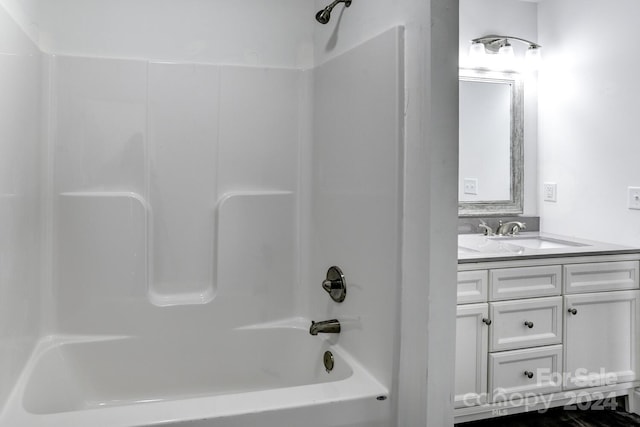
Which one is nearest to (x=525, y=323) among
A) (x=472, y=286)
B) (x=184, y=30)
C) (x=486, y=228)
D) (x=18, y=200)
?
(x=472, y=286)

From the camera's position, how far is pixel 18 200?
57.8 inches

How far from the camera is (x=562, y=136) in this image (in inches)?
115

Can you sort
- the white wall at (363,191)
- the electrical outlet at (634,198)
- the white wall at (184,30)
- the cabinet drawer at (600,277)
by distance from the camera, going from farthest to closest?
1. the electrical outlet at (634,198)
2. the cabinet drawer at (600,277)
3. the white wall at (184,30)
4. the white wall at (363,191)

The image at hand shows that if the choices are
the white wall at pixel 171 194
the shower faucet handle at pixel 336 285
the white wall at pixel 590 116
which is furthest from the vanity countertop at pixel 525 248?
the white wall at pixel 171 194

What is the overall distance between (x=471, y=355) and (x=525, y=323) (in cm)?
31

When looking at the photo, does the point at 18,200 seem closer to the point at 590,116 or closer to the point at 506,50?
the point at 506,50

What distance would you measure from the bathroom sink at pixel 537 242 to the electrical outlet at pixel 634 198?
12.7 inches

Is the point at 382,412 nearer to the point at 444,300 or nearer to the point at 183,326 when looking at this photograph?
the point at 444,300

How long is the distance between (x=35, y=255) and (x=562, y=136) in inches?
110

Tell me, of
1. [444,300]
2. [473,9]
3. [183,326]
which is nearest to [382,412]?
[444,300]

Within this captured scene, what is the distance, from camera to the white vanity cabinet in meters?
2.24

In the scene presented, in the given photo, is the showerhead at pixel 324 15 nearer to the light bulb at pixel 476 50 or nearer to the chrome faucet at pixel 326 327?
the chrome faucet at pixel 326 327

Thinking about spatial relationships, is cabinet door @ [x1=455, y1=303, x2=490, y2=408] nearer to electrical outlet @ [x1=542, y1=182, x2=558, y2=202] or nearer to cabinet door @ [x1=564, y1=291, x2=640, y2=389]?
cabinet door @ [x1=564, y1=291, x2=640, y2=389]

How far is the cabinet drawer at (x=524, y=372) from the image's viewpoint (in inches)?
90.0
